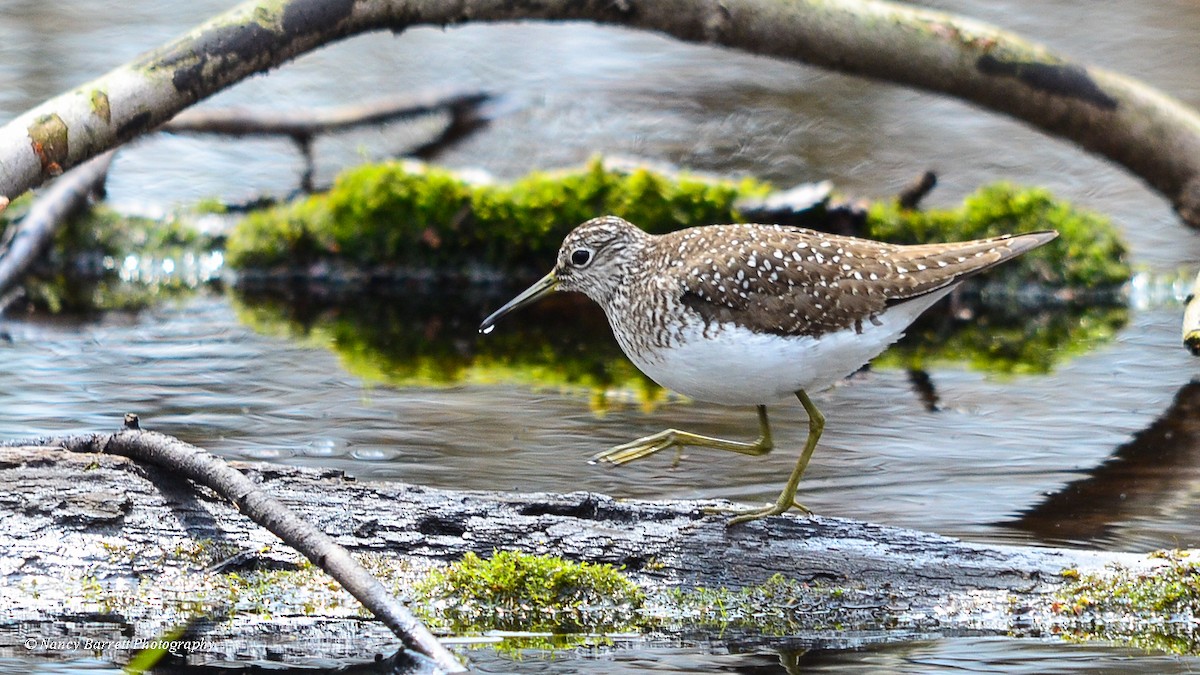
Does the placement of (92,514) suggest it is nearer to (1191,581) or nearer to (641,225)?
(1191,581)

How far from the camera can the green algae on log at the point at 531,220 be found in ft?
36.8

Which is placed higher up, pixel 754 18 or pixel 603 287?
pixel 754 18

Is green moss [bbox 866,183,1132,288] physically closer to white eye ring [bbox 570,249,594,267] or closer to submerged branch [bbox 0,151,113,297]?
white eye ring [bbox 570,249,594,267]

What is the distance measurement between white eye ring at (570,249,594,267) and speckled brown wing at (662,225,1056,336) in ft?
1.87

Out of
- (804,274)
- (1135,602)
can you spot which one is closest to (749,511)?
(804,274)

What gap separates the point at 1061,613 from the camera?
17.2 feet

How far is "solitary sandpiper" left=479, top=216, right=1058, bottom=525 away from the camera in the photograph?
5.80m

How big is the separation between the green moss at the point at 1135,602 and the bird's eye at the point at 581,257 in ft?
8.24

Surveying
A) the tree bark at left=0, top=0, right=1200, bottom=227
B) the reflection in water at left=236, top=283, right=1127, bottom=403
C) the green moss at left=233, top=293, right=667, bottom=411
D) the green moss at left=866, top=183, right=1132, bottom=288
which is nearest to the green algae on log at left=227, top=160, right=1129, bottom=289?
the green moss at left=866, top=183, right=1132, bottom=288

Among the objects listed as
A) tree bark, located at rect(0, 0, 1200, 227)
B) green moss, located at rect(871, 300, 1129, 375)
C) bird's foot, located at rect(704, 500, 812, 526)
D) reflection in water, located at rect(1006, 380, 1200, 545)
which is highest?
tree bark, located at rect(0, 0, 1200, 227)

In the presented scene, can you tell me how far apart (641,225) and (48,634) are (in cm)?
677

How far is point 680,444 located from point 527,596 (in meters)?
1.35

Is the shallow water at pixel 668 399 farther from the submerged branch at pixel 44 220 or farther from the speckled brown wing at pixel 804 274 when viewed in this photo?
the speckled brown wing at pixel 804 274

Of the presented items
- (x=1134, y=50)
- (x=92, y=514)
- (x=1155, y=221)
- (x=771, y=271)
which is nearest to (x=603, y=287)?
(x=771, y=271)
